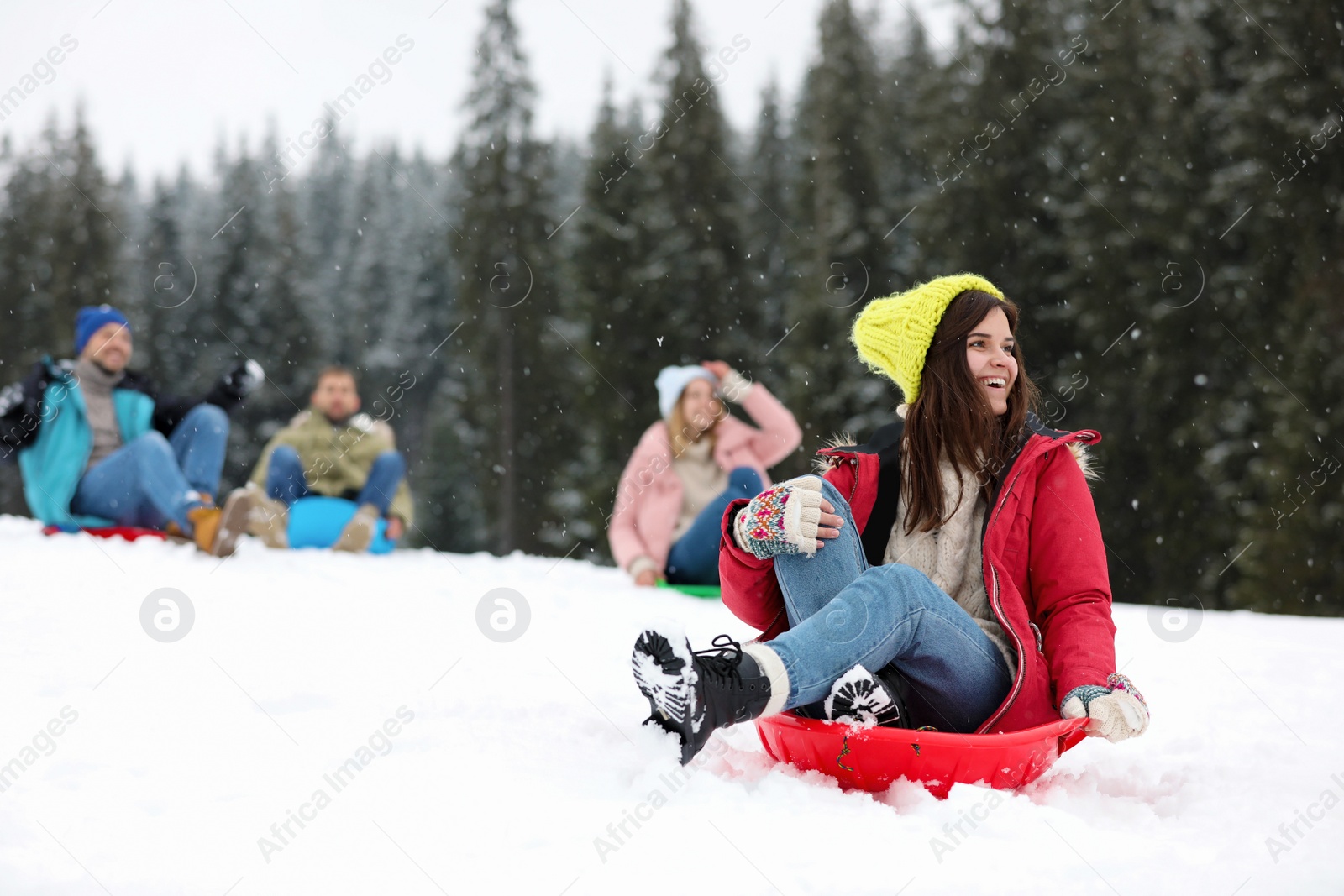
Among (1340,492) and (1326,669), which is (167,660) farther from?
(1340,492)

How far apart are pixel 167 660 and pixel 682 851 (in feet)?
5.76

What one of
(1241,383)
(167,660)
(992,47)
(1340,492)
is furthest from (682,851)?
(992,47)

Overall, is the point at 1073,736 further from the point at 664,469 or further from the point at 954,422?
the point at 664,469

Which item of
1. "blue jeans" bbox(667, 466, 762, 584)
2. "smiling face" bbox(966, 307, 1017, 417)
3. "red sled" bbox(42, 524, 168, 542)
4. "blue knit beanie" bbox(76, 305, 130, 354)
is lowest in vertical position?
"blue jeans" bbox(667, 466, 762, 584)

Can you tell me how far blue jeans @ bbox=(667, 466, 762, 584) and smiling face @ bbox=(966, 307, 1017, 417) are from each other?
2.59 meters

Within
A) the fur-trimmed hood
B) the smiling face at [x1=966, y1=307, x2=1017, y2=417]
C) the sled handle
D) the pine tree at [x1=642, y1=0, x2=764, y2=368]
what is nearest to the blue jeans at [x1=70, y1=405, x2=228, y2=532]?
the fur-trimmed hood

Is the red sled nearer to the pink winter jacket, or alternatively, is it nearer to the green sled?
the pink winter jacket

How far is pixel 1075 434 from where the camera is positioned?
228 centimetres

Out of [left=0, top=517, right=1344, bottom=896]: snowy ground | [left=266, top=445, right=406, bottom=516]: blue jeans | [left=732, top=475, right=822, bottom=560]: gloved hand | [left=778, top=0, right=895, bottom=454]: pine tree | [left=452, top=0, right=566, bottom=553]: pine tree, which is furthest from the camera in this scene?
[left=452, top=0, right=566, bottom=553]: pine tree

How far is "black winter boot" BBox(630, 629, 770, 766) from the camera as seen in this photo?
1.83m

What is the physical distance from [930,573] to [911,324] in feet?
1.93

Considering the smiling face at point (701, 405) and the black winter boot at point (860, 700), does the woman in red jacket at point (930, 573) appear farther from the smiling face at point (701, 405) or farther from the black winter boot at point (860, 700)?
the smiling face at point (701, 405)

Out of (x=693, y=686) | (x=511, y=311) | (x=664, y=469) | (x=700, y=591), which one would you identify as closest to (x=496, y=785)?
(x=693, y=686)

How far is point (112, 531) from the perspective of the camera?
4996 mm
